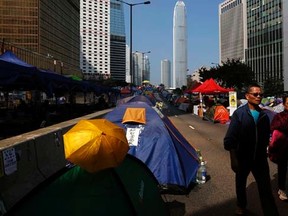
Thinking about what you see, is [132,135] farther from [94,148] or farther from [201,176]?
[94,148]

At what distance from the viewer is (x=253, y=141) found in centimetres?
489

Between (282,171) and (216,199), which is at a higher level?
(282,171)

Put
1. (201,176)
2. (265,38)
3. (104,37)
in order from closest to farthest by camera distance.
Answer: (201,176)
(104,37)
(265,38)

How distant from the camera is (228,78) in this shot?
204 feet

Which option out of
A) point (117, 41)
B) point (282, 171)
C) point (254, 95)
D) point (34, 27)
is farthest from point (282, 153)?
point (117, 41)

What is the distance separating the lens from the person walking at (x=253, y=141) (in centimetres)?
488

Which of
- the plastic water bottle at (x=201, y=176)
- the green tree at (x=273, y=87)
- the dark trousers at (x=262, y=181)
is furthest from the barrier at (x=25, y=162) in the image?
the green tree at (x=273, y=87)

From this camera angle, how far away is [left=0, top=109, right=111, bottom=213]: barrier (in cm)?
448

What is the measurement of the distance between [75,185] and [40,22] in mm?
98687

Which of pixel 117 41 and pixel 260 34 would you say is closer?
pixel 117 41

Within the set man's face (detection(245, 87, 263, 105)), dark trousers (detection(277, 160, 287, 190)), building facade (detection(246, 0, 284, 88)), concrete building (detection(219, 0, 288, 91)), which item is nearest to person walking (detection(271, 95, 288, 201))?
dark trousers (detection(277, 160, 287, 190))

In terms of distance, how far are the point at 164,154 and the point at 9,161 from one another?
9.26 feet

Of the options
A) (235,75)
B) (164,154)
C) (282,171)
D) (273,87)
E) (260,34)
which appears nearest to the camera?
(282,171)

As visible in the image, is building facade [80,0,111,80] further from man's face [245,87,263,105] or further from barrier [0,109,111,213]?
man's face [245,87,263,105]
